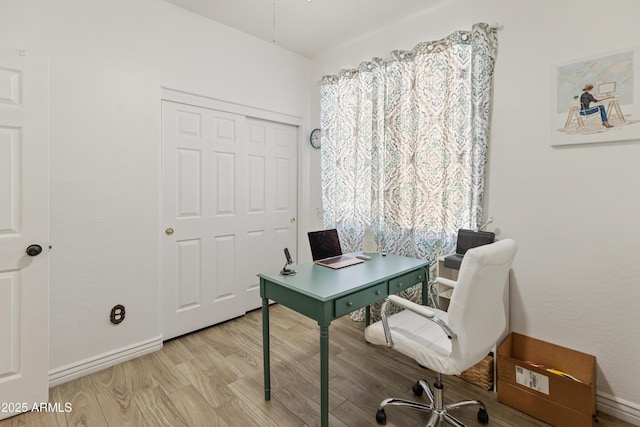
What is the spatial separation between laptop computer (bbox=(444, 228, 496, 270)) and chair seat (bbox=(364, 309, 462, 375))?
46 cm

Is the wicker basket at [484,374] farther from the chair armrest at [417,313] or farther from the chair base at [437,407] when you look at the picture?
the chair armrest at [417,313]

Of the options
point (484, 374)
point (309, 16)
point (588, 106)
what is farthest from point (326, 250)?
point (309, 16)

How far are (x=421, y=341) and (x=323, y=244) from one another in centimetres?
111

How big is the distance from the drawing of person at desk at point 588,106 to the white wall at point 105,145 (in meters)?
2.86

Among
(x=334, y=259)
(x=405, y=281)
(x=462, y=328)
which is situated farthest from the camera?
(x=334, y=259)

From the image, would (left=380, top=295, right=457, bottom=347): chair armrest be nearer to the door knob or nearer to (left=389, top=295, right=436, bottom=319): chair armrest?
(left=389, top=295, right=436, bottom=319): chair armrest

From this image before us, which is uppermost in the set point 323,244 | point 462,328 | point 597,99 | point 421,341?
point 597,99

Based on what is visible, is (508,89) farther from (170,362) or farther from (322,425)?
(170,362)

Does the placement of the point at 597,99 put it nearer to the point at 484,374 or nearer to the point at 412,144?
the point at 412,144

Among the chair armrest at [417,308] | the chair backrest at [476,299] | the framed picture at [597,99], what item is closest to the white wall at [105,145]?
the chair armrest at [417,308]

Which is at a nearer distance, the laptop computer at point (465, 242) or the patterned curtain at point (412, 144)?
the laptop computer at point (465, 242)

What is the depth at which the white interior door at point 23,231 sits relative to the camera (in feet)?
5.71

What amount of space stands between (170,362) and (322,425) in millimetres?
1409

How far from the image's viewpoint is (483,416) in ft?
5.69
